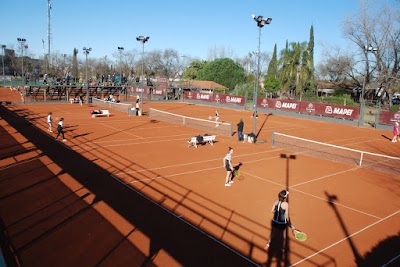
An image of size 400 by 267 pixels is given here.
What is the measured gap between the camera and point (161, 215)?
35.7 ft

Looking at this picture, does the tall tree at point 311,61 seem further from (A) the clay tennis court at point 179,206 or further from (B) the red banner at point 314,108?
(A) the clay tennis court at point 179,206

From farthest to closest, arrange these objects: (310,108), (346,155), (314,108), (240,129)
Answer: (310,108) → (314,108) → (240,129) → (346,155)

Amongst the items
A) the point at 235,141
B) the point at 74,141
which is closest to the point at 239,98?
the point at 235,141

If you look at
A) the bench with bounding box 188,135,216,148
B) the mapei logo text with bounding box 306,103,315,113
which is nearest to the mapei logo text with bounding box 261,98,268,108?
the mapei logo text with bounding box 306,103,315,113

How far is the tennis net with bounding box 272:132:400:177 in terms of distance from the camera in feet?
59.5

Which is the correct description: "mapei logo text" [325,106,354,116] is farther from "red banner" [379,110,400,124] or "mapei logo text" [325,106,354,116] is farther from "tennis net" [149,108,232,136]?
"tennis net" [149,108,232,136]

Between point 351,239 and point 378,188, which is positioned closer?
point 351,239

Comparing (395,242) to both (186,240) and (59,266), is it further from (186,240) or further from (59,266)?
(59,266)

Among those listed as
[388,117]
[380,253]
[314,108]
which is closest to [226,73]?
[314,108]

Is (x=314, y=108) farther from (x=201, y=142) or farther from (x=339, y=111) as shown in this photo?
(x=201, y=142)

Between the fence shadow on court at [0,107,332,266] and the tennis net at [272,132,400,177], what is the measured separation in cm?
1049

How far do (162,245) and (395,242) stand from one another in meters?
7.14

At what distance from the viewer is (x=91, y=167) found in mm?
16172

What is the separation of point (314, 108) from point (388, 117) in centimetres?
916
